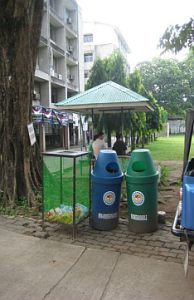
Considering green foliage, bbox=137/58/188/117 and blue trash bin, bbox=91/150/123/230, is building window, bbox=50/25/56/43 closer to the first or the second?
blue trash bin, bbox=91/150/123/230

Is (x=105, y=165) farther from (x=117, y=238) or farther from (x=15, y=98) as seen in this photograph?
(x=15, y=98)

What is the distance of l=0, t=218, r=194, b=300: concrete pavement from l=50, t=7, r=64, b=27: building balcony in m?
25.4

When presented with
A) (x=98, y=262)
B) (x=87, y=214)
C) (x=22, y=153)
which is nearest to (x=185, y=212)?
(x=98, y=262)

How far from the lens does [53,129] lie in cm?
2880

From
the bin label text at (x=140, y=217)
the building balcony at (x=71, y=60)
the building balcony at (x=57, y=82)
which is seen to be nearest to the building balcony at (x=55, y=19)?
the building balcony at (x=71, y=60)

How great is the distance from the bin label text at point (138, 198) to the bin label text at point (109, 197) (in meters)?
0.36

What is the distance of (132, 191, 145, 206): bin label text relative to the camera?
463 cm

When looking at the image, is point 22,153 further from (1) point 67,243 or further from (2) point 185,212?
(2) point 185,212

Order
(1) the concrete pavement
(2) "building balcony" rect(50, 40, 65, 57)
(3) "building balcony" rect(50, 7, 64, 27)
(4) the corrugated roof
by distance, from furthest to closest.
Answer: (2) "building balcony" rect(50, 40, 65, 57)
(3) "building balcony" rect(50, 7, 64, 27)
(4) the corrugated roof
(1) the concrete pavement

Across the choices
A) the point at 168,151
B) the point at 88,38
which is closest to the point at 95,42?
the point at 88,38

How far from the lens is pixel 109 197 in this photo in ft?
15.7

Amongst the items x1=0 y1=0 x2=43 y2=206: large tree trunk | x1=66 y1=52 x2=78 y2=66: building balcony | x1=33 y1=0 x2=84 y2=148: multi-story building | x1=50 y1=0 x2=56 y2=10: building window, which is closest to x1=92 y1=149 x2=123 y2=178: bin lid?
x1=0 y1=0 x2=43 y2=206: large tree trunk

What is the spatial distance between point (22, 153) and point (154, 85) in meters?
54.8

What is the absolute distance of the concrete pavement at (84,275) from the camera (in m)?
3.03
